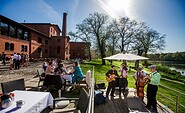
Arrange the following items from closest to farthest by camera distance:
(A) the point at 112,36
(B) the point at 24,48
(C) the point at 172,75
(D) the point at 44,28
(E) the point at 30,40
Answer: (B) the point at 24,48
(E) the point at 30,40
(C) the point at 172,75
(A) the point at 112,36
(D) the point at 44,28

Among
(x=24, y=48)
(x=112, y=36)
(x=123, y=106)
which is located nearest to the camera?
(x=123, y=106)

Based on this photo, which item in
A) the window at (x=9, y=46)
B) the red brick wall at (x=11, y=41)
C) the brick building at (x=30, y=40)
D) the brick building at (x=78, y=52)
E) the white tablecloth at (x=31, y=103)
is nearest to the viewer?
the white tablecloth at (x=31, y=103)

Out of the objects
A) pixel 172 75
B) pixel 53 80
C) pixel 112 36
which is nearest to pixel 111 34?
pixel 112 36

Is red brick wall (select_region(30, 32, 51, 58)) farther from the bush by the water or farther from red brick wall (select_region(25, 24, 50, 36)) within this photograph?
the bush by the water

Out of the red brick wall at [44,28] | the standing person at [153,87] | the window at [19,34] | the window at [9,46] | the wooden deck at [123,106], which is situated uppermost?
the red brick wall at [44,28]

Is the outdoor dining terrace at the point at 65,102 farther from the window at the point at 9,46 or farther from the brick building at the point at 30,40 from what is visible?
the brick building at the point at 30,40

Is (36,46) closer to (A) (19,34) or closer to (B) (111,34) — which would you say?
(A) (19,34)

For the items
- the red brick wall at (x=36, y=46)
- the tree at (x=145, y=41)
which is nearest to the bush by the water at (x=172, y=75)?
the tree at (x=145, y=41)

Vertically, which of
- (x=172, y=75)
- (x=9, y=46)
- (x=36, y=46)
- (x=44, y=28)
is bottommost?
(x=172, y=75)

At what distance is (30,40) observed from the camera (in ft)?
96.7

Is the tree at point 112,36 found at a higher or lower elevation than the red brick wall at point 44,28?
lower

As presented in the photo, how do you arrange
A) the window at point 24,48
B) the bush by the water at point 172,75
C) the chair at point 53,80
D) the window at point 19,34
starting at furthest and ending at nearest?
1. the window at point 24,48
2. the window at point 19,34
3. the bush by the water at point 172,75
4. the chair at point 53,80

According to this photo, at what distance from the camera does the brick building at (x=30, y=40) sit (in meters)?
22.4

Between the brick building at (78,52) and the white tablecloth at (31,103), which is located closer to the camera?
the white tablecloth at (31,103)
